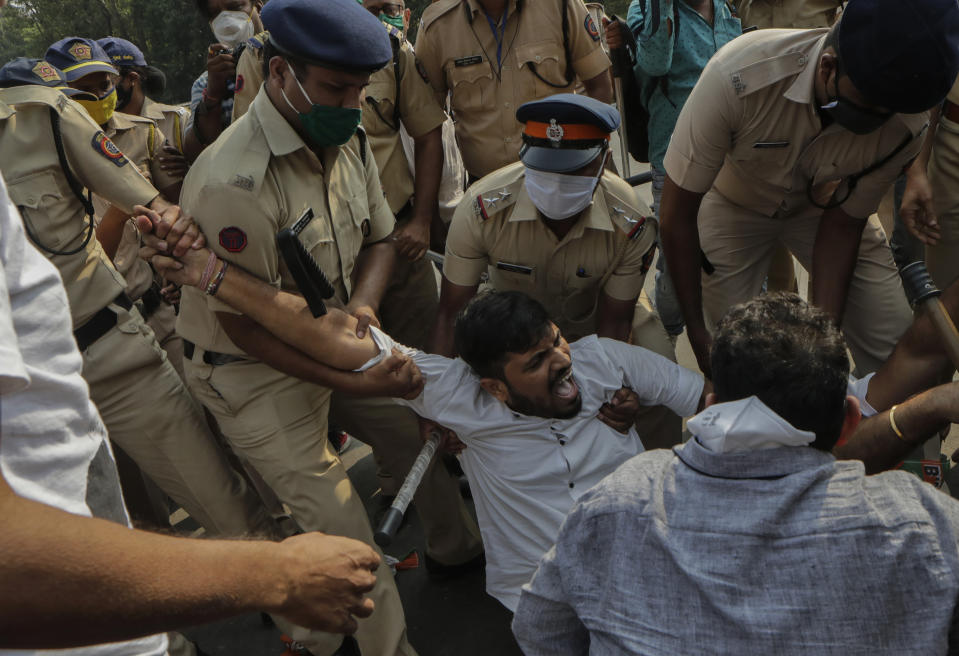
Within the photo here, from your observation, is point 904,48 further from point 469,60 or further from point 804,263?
point 469,60

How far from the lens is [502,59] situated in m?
3.64

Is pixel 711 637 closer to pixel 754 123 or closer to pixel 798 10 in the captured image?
pixel 754 123

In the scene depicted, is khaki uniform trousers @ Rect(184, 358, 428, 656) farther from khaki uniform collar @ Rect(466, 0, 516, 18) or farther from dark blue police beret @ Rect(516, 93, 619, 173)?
khaki uniform collar @ Rect(466, 0, 516, 18)

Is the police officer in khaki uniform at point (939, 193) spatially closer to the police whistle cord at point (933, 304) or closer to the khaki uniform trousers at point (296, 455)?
the police whistle cord at point (933, 304)

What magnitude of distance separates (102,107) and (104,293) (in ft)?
4.61

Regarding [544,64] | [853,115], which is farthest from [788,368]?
→ [544,64]

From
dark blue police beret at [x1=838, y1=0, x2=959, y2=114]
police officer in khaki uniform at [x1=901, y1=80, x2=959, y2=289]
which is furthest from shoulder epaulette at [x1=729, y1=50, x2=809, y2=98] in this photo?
police officer in khaki uniform at [x1=901, y1=80, x2=959, y2=289]

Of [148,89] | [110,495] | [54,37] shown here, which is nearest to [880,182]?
[110,495]

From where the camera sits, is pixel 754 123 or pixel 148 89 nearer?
pixel 754 123

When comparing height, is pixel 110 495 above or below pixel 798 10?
below

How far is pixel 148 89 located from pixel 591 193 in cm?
392

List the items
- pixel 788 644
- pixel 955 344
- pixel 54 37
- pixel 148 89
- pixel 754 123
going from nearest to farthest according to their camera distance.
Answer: pixel 788 644 < pixel 955 344 < pixel 754 123 < pixel 148 89 < pixel 54 37

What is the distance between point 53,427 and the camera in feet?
3.42

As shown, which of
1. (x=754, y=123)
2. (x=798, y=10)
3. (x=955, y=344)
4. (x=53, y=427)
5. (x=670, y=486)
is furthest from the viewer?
(x=798, y=10)
